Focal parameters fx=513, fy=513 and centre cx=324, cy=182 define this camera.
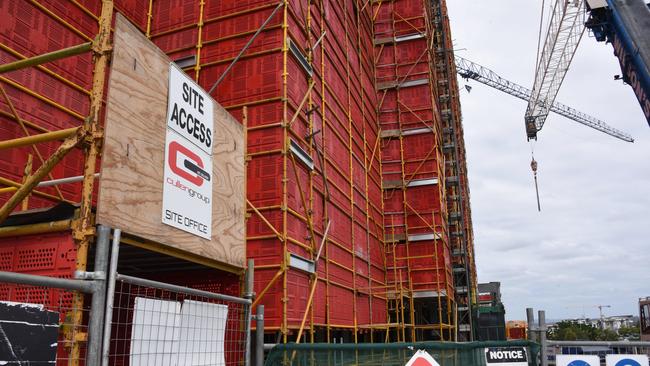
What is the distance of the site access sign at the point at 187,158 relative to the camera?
209 inches

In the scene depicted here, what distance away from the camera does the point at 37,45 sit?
953cm

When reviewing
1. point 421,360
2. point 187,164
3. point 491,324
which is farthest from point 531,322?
point 491,324

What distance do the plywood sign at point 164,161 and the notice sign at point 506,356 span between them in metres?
3.18

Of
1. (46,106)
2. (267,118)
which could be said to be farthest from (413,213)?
(46,106)

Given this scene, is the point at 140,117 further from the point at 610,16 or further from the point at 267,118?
the point at 610,16

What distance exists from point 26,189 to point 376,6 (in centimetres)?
2376

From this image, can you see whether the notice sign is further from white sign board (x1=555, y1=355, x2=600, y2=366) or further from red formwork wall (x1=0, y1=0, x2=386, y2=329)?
red formwork wall (x1=0, y1=0, x2=386, y2=329)

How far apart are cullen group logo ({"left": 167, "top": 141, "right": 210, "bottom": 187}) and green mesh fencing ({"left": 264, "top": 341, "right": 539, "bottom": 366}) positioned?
212 centimetres

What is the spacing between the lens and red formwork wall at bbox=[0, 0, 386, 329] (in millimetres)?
9438

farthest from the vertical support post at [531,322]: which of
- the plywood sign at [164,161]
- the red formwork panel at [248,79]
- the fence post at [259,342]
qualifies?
the red formwork panel at [248,79]

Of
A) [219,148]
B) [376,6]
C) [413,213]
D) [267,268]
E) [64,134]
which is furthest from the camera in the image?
[376,6]

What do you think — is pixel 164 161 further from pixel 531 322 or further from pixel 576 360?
pixel 576 360

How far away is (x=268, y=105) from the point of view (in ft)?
39.0

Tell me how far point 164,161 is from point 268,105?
6.90m
